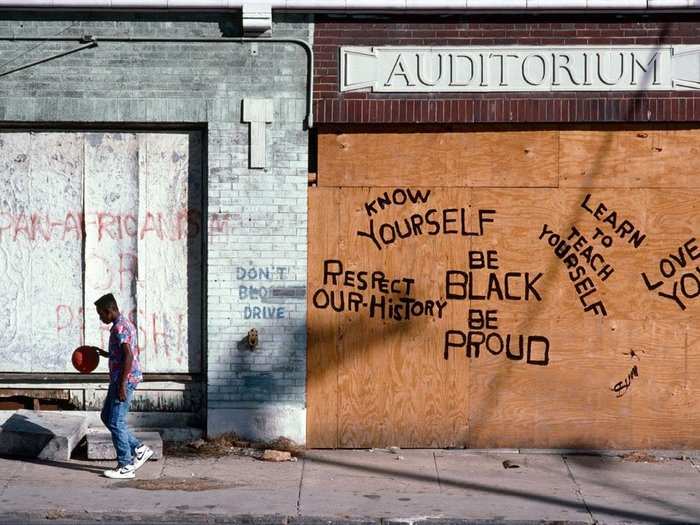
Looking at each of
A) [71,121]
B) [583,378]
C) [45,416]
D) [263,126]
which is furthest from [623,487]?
[71,121]

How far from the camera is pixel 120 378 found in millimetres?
9719

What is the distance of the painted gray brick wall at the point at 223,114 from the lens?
35.6ft

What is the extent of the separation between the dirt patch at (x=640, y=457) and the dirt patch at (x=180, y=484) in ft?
11.6

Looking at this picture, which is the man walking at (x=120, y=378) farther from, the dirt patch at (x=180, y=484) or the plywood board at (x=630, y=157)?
the plywood board at (x=630, y=157)

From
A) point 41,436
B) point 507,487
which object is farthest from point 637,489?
point 41,436

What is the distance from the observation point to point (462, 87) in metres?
10.8

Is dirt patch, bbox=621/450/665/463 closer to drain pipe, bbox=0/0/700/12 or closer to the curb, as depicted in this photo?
the curb

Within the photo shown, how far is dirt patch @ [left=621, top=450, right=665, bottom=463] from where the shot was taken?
10711 mm

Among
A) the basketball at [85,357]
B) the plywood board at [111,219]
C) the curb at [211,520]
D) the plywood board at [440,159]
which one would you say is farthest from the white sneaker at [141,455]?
the plywood board at [440,159]

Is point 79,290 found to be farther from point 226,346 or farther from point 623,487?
point 623,487

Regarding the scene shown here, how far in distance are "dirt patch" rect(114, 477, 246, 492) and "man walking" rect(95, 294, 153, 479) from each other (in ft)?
0.54

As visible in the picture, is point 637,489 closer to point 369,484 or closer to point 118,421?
point 369,484

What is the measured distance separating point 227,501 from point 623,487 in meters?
3.25

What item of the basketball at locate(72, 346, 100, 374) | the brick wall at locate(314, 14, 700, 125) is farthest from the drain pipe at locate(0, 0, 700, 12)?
the basketball at locate(72, 346, 100, 374)
